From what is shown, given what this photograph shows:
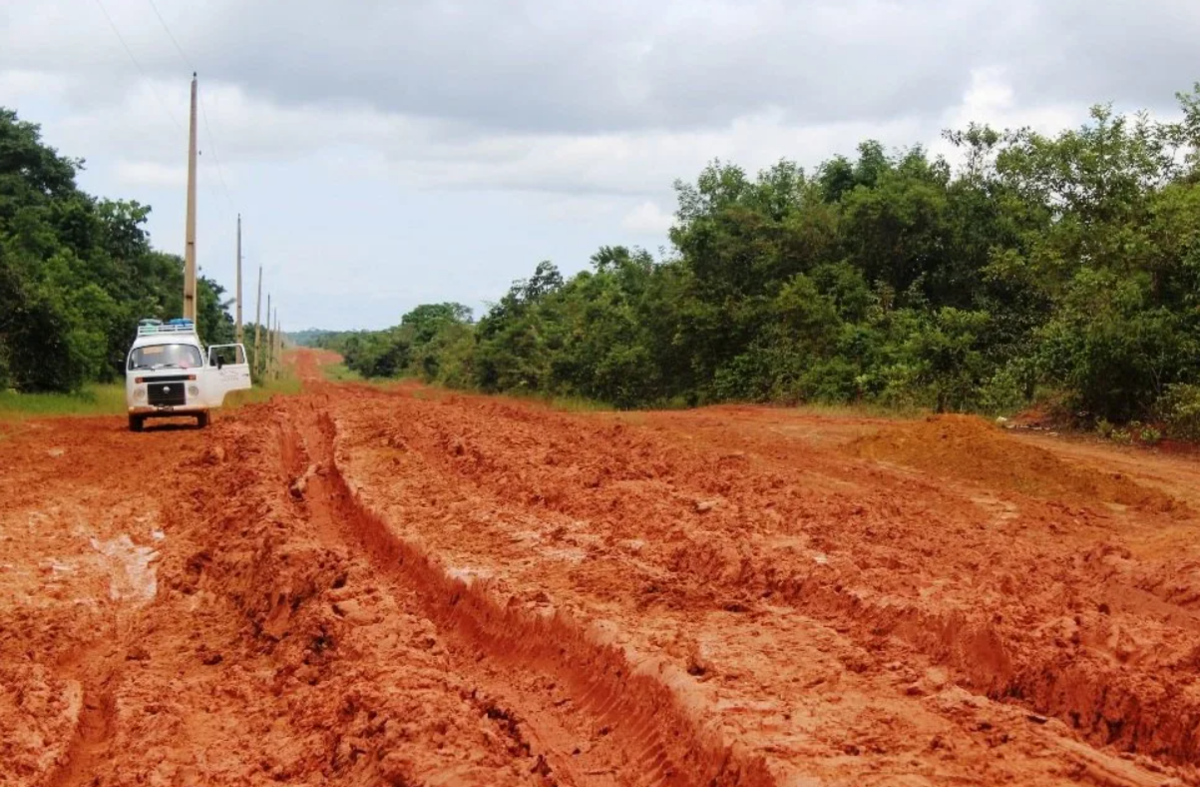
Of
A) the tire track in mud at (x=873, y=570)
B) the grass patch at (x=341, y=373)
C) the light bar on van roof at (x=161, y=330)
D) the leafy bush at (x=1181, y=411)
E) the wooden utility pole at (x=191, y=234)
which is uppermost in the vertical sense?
the wooden utility pole at (x=191, y=234)

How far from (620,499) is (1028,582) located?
4.91m

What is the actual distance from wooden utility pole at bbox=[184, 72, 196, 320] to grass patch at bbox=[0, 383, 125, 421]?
311cm

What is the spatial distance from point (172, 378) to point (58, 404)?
242 inches

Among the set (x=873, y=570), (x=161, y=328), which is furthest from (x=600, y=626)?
(x=161, y=328)

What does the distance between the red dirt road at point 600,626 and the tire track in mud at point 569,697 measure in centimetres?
2

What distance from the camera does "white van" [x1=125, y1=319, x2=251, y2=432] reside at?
2402cm

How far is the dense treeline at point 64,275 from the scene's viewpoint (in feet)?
95.6

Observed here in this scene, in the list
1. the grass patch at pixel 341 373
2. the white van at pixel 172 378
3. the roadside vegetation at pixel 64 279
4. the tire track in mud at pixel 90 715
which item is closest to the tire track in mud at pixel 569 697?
the tire track in mud at pixel 90 715

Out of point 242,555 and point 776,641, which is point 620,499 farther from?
point 776,641

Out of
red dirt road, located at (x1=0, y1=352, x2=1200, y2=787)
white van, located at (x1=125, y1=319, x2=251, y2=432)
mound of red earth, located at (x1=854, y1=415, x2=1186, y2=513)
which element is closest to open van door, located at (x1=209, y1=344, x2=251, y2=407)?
white van, located at (x1=125, y1=319, x2=251, y2=432)

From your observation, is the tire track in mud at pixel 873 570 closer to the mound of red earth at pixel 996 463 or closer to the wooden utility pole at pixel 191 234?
the mound of red earth at pixel 996 463

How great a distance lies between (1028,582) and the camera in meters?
9.62

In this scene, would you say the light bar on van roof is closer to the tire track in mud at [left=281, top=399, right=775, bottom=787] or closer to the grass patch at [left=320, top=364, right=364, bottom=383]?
the tire track in mud at [left=281, top=399, right=775, bottom=787]

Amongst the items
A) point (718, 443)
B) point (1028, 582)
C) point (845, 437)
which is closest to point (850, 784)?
point (1028, 582)
